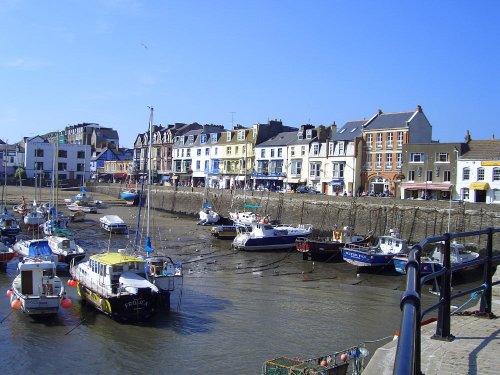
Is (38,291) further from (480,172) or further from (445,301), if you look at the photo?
(480,172)

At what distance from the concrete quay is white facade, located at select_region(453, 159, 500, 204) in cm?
4407

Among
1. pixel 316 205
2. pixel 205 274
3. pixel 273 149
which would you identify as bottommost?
pixel 205 274

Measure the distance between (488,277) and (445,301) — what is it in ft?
6.52

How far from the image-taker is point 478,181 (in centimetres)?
4853

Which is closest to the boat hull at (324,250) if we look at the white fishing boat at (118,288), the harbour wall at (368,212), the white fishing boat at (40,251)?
the harbour wall at (368,212)

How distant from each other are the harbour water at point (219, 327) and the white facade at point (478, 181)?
67.0 ft

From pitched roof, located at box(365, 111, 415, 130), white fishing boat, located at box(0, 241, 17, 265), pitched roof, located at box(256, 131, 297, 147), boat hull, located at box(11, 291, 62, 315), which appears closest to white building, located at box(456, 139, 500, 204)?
pitched roof, located at box(365, 111, 415, 130)

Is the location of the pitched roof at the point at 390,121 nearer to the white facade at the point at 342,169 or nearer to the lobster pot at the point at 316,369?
the white facade at the point at 342,169

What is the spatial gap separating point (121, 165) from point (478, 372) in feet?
389

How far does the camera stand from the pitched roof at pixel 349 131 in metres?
64.6

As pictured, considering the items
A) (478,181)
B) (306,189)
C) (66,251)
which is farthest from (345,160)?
(66,251)

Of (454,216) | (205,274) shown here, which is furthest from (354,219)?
(205,274)

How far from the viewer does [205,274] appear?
32.4 metres

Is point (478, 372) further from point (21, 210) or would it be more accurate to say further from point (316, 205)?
point (21, 210)
